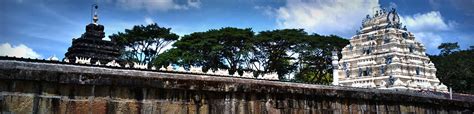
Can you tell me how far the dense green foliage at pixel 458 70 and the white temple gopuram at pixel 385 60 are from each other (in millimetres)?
10275

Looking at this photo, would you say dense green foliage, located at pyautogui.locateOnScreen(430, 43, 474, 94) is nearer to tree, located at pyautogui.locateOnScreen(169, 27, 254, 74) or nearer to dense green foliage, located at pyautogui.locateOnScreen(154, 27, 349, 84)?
dense green foliage, located at pyautogui.locateOnScreen(154, 27, 349, 84)

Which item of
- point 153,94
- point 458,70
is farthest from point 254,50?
point 153,94

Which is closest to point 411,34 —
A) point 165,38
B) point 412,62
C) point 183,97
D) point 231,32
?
point 412,62

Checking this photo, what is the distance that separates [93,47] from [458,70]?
126 feet

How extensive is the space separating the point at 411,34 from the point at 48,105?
4089 cm

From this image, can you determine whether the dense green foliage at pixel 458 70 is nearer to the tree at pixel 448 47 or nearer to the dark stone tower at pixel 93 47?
the tree at pixel 448 47

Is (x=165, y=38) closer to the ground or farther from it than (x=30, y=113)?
farther from it

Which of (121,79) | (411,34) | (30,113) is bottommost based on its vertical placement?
(30,113)

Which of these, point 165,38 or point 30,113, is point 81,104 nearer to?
point 30,113

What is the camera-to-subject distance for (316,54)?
161 feet

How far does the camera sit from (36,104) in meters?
4.75

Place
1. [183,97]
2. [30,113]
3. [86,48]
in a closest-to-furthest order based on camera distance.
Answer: [30,113] → [183,97] → [86,48]

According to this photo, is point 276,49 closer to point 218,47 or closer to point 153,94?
point 218,47

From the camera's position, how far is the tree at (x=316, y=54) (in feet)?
158
